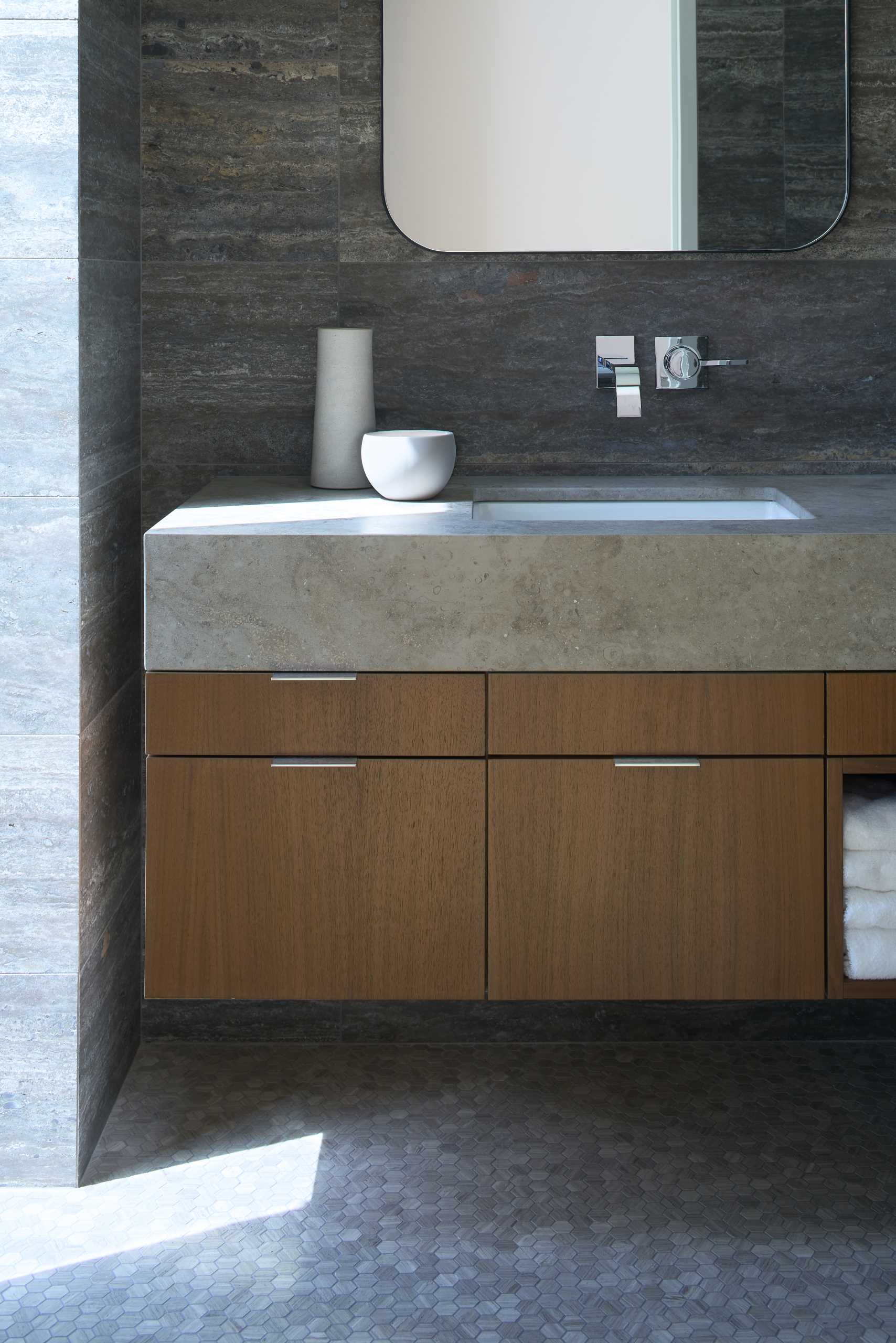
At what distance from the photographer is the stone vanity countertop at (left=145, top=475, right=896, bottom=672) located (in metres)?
1.99

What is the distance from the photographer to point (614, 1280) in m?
1.97

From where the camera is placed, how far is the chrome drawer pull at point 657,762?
2055 mm

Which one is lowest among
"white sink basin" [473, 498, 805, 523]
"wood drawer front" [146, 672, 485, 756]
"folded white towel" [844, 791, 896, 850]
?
"folded white towel" [844, 791, 896, 850]

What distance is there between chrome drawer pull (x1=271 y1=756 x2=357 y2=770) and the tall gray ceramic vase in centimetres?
64

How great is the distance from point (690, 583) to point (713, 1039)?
114 centimetres

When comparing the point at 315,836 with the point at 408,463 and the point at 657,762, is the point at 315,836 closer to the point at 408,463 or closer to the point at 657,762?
the point at 657,762

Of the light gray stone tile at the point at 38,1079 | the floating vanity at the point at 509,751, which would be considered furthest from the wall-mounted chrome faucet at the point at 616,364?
the light gray stone tile at the point at 38,1079

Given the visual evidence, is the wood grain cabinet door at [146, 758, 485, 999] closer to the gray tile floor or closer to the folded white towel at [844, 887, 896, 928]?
the gray tile floor

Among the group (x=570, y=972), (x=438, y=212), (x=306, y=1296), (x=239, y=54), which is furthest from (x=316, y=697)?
(x=239, y=54)

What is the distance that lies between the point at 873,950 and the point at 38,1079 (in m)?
1.25

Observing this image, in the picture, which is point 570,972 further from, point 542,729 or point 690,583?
point 690,583

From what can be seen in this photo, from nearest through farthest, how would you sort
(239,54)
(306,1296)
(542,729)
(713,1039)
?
(306,1296) → (542,729) → (239,54) → (713,1039)

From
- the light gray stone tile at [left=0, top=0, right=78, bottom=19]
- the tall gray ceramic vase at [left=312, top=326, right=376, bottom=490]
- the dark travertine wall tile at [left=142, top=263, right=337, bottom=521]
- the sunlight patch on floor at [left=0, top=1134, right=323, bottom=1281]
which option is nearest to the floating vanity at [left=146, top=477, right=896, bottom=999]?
the sunlight patch on floor at [left=0, top=1134, right=323, bottom=1281]

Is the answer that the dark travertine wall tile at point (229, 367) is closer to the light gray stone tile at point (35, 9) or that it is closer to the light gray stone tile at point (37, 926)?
the light gray stone tile at point (35, 9)
